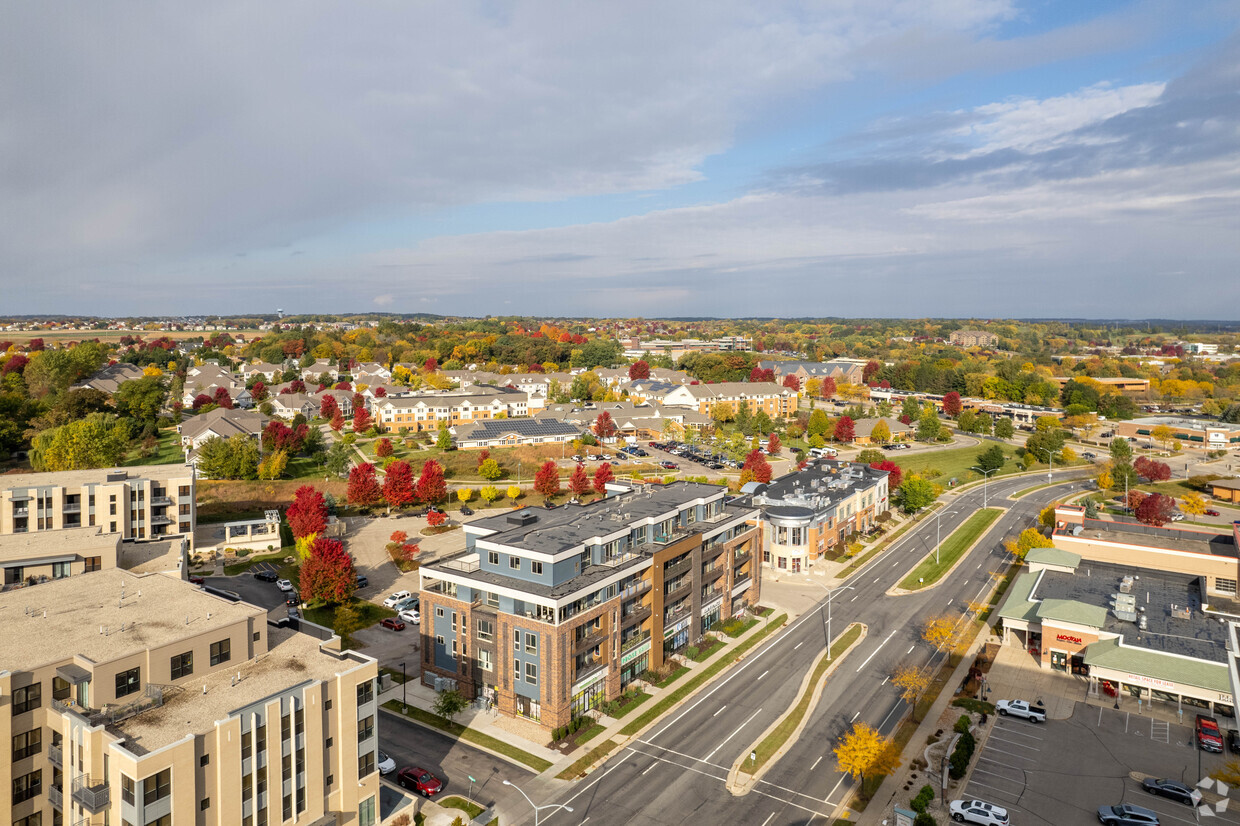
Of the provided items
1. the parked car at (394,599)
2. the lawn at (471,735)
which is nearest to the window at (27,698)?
the lawn at (471,735)

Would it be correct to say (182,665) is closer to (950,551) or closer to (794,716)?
(794,716)

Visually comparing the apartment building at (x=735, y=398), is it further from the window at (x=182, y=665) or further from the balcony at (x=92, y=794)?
the balcony at (x=92, y=794)

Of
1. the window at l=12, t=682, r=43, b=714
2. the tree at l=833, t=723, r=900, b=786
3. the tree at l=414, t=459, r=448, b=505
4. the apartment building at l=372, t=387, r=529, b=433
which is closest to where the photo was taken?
the window at l=12, t=682, r=43, b=714

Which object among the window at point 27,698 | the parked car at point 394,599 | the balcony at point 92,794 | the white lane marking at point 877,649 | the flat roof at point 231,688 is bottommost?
the white lane marking at point 877,649

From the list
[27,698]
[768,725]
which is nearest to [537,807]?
[768,725]

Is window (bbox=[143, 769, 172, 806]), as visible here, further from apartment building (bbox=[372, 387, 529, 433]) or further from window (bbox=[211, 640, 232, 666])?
apartment building (bbox=[372, 387, 529, 433])

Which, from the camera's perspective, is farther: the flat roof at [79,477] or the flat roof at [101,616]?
the flat roof at [79,477]

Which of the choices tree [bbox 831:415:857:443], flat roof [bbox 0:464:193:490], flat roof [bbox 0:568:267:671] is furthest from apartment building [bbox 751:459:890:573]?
flat roof [bbox 0:464:193:490]
